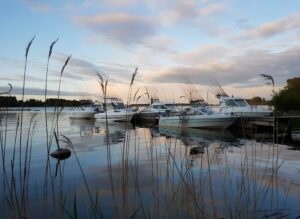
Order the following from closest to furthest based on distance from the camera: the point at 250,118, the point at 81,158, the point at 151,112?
1. the point at 81,158
2. the point at 250,118
3. the point at 151,112

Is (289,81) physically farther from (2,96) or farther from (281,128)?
(2,96)

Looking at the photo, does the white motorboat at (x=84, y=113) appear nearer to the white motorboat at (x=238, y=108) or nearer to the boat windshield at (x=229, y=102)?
the white motorboat at (x=238, y=108)

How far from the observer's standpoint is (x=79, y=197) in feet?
27.6

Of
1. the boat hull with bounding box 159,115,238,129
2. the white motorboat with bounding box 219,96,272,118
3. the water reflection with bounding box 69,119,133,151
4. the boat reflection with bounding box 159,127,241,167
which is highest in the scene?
the white motorboat with bounding box 219,96,272,118

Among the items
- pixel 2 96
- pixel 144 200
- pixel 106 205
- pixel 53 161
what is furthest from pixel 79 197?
pixel 53 161

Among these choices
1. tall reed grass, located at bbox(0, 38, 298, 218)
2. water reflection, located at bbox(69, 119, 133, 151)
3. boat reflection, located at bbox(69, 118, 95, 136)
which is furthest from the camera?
boat reflection, located at bbox(69, 118, 95, 136)

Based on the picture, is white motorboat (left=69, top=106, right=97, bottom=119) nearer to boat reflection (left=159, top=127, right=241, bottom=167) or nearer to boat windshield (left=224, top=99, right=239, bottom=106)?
boat reflection (left=159, top=127, right=241, bottom=167)

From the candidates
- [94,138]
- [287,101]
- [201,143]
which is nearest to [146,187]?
[201,143]

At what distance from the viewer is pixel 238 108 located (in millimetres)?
34250

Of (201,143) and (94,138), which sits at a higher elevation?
(201,143)

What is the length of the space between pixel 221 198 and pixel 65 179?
5.31 metres

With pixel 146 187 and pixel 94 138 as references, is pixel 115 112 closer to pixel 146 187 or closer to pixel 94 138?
pixel 94 138

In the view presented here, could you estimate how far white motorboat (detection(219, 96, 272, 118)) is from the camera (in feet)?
110

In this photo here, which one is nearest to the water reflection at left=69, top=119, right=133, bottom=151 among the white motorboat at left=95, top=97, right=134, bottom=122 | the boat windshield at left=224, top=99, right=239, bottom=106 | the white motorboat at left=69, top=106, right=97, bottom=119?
the white motorboat at left=95, top=97, right=134, bottom=122
